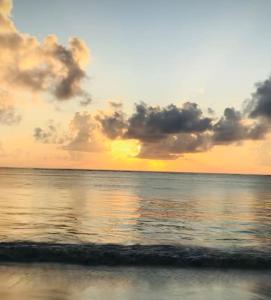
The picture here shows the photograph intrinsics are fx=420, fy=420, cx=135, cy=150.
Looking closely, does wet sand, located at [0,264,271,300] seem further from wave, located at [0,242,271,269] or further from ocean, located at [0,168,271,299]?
wave, located at [0,242,271,269]

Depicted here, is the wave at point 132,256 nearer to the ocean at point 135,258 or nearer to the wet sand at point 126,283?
the ocean at point 135,258

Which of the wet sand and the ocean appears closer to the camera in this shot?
the wet sand

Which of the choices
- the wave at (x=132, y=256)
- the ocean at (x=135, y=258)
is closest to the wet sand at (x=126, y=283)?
the ocean at (x=135, y=258)

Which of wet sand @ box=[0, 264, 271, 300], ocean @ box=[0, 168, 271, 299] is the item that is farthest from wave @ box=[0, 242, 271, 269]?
wet sand @ box=[0, 264, 271, 300]

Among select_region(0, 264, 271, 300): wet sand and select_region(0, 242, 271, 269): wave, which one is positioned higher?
select_region(0, 264, 271, 300): wet sand

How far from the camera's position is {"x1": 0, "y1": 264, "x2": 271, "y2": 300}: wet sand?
36.7 ft

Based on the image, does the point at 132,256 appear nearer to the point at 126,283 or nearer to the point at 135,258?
the point at 135,258

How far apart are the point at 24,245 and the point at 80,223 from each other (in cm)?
1141

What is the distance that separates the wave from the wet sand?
0.94 m

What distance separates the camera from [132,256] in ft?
54.6

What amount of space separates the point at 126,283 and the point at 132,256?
13.8ft

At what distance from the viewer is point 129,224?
29812 mm

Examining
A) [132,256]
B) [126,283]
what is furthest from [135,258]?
[126,283]

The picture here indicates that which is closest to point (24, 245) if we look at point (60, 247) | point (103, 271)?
point (60, 247)
